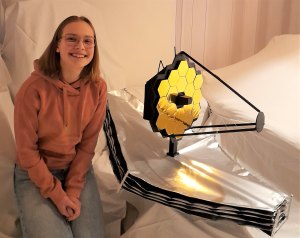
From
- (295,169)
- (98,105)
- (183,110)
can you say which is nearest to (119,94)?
(98,105)

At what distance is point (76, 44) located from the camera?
3.34 feet

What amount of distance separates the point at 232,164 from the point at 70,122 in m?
0.45

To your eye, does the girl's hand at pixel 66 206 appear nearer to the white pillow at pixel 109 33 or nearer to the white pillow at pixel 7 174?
the white pillow at pixel 7 174

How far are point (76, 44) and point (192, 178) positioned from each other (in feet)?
1.48

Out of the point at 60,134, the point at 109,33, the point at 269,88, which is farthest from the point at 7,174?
the point at 269,88

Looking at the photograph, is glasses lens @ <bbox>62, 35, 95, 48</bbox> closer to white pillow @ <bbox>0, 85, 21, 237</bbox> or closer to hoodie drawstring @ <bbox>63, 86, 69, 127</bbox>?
hoodie drawstring @ <bbox>63, 86, 69, 127</bbox>

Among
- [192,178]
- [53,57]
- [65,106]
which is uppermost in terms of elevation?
[53,57]

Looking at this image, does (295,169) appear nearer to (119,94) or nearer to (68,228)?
(119,94)

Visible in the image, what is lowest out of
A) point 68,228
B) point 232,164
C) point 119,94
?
point 68,228

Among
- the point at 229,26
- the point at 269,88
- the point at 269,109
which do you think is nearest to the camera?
Result: the point at 269,109

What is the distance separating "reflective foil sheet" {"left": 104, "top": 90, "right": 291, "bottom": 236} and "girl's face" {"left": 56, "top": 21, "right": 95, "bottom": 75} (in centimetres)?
21

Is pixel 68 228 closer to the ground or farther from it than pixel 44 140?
closer to the ground

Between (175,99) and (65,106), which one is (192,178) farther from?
(65,106)

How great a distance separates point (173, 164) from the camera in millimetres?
1061
